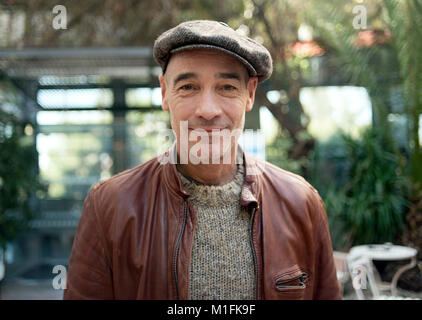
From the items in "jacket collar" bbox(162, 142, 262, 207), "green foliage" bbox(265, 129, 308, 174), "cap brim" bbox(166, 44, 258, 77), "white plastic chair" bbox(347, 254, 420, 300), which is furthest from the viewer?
"green foliage" bbox(265, 129, 308, 174)

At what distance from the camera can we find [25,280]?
5.70m

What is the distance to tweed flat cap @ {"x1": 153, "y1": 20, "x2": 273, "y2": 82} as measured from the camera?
1204 mm

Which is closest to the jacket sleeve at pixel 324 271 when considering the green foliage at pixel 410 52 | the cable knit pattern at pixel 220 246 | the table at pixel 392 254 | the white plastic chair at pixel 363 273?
the cable knit pattern at pixel 220 246

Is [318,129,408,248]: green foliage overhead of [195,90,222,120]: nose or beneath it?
beneath

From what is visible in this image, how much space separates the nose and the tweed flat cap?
15 centimetres

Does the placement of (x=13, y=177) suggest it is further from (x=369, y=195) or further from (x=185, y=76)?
(x=369, y=195)

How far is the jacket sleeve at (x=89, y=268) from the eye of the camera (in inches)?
49.3

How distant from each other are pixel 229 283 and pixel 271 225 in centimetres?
26

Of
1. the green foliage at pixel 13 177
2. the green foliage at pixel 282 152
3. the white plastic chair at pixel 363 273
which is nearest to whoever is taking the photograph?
the white plastic chair at pixel 363 273

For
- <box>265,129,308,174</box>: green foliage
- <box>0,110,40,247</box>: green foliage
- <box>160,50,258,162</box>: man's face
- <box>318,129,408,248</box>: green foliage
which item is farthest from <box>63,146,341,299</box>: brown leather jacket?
<box>0,110,40,247</box>: green foliage

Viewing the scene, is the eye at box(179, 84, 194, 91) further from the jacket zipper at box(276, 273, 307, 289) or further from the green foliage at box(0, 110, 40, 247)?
the green foliage at box(0, 110, 40, 247)

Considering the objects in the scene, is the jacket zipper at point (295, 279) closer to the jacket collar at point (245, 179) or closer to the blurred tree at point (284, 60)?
the jacket collar at point (245, 179)
